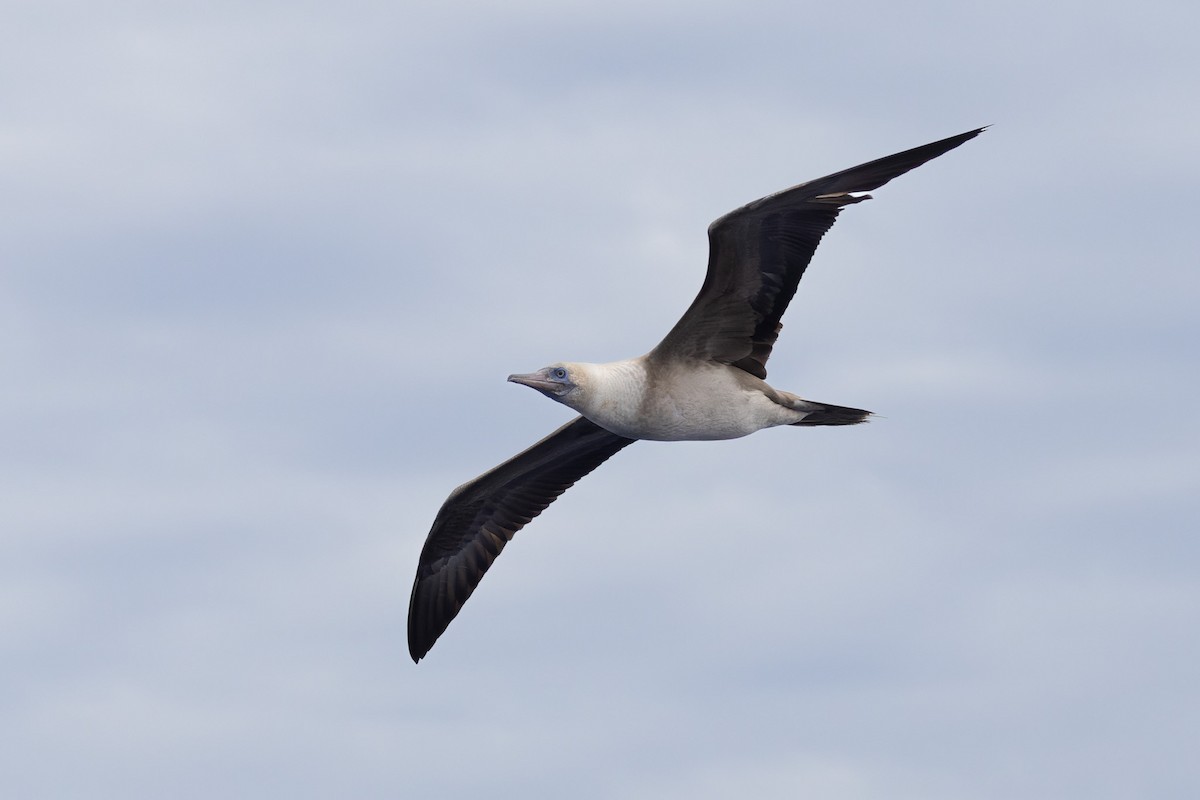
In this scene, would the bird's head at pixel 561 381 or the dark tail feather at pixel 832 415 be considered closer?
the bird's head at pixel 561 381

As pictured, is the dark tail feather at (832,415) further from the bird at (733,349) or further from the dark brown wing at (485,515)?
the dark brown wing at (485,515)

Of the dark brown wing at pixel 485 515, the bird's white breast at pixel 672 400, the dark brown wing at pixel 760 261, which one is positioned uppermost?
the dark brown wing at pixel 760 261

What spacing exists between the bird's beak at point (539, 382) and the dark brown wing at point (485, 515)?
274 cm

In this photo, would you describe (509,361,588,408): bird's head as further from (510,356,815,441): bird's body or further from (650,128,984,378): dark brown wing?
(650,128,984,378): dark brown wing

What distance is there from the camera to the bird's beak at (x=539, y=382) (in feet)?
56.8

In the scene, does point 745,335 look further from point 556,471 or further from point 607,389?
point 556,471

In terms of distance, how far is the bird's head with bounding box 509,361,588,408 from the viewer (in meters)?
17.3

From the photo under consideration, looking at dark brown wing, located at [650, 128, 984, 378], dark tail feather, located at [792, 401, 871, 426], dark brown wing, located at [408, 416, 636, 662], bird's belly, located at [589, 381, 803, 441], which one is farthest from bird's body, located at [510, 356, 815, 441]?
dark brown wing, located at [408, 416, 636, 662]

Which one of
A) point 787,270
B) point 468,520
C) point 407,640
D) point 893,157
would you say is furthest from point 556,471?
point 893,157

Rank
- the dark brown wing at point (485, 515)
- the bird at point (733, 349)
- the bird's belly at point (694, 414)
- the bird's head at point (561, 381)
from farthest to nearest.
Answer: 1. the dark brown wing at point (485, 515)
2. the bird's belly at point (694, 414)
3. the bird's head at point (561, 381)
4. the bird at point (733, 349)

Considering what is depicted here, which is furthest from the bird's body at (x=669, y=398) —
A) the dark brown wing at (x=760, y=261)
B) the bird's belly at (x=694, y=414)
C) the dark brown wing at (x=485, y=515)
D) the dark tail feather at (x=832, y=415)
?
the dark brown wing at (x=485, y=515)

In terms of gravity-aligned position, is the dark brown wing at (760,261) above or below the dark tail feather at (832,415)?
above

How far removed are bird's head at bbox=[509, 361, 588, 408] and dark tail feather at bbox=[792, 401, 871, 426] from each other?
273 centimetres

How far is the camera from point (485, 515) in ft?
69.9
